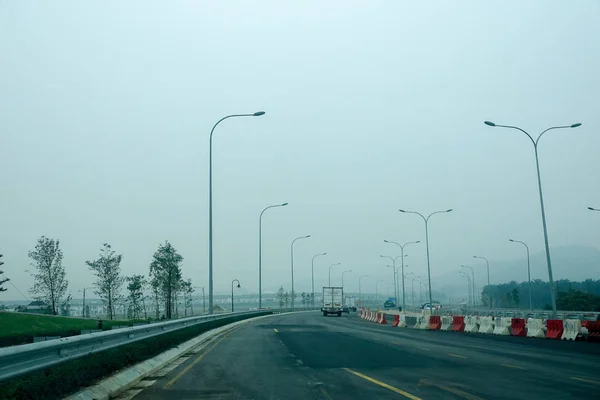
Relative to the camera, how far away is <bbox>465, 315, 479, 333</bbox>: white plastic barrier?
36.8 meters

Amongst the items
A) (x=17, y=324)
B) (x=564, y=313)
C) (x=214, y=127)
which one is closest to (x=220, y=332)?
(x=214, y=127)

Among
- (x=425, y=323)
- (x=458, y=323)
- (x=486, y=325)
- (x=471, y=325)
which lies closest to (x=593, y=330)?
(x=486, y=325)

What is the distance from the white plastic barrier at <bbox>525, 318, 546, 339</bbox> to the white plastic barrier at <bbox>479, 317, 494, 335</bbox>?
3813 mm

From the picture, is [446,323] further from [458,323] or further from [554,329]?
[554,329]

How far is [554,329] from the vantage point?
2928 cm

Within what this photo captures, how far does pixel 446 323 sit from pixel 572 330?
13.0 metres

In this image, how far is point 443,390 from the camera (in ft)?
38.2

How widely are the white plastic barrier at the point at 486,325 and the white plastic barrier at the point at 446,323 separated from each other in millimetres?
4114

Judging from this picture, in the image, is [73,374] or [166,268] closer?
[73,374]

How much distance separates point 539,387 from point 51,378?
374 inches

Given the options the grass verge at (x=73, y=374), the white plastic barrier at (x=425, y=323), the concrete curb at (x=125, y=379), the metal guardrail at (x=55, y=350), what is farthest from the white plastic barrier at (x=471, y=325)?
the metal guardrail at (x=55, y=350)

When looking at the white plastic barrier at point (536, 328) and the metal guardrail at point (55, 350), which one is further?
the white plastic barrier at point (536, 328)

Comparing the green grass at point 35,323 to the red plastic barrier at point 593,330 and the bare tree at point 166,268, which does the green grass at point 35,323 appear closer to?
the bare tree at point 166,268

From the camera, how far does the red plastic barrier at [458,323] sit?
38.4m
